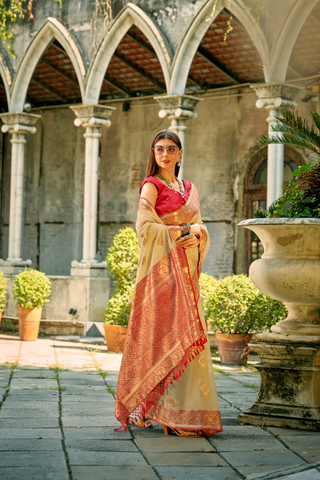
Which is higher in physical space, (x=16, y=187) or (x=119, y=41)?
(x=119, y=41)

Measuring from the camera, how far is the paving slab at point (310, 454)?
137 inches

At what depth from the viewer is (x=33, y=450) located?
3527 mm

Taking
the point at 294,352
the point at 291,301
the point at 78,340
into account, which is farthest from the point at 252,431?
the point at 78,340

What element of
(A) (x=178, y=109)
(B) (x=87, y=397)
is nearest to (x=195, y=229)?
(B) (x=87, y=397)

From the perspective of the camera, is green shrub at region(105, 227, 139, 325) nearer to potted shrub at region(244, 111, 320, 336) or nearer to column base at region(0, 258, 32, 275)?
column base at region(0, 258, 32, 275)

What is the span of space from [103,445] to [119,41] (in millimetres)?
8077

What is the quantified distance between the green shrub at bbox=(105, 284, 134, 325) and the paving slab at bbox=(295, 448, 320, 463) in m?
5.34

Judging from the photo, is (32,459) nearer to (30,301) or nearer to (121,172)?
(30,301)

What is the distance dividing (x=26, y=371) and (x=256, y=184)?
7074mm

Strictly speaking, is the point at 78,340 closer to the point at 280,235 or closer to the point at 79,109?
the point at 79,109

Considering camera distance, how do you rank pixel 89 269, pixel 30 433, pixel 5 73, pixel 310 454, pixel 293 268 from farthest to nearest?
pixel 5 73, pixel 89 269, pixel 293 268, pixel 30 433, pixel 310 454

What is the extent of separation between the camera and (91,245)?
10.5 meters

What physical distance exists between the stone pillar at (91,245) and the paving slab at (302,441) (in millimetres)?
6515

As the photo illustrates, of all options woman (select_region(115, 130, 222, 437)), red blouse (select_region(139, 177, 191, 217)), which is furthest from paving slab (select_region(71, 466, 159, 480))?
red blouse (select_region(139, 177, 191, 217))
